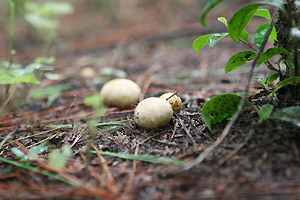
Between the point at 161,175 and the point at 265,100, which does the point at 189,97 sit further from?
the point at 161,175

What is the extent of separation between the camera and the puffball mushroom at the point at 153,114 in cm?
162

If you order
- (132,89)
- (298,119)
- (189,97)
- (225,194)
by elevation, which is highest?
(132,89)

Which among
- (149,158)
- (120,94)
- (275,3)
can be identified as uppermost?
(120,94)

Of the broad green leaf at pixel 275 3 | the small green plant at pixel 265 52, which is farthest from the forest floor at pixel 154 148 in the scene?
the broad green leaf at pixel 275 3

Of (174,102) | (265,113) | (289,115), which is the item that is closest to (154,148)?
(174,102)

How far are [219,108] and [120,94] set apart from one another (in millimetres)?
995

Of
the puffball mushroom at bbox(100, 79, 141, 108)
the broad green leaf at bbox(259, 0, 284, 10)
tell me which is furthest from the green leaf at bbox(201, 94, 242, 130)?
the puffball mushroom at bbox(100, 79, 141, 108)

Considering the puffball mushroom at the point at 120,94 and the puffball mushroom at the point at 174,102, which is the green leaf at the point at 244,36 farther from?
the puffball mushroom at the point at 120,94

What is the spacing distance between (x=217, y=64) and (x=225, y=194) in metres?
2.79

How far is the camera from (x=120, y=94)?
219cm

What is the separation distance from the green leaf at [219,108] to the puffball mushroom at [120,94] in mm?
869

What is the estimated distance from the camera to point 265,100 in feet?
5.38

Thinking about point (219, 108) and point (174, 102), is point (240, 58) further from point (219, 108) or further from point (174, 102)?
point (174, 102)

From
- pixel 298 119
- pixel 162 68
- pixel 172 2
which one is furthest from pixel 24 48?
pixel 298 119
